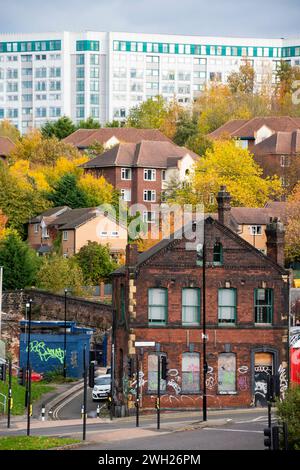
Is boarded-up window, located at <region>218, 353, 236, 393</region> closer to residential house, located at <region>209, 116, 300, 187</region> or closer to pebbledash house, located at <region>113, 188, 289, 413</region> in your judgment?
pebbledash house, located at <region>113, 188, 289, 413</region>

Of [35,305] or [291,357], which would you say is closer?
[291,357]

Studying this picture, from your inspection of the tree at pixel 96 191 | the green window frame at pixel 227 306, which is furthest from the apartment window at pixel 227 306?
the tree at pixel 96 191

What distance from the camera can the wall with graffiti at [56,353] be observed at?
114 m

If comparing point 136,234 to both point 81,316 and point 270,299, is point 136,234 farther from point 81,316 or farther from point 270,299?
point 270,299

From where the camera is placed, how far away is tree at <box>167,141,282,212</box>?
6422 inches

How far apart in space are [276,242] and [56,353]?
27.6m

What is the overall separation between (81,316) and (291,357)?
3928cm

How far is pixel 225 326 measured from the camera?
294 feet

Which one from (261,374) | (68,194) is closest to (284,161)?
(68,194)

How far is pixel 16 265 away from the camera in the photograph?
14288 centimetres

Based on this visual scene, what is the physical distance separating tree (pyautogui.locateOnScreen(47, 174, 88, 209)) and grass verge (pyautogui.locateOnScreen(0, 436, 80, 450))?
10218 cm

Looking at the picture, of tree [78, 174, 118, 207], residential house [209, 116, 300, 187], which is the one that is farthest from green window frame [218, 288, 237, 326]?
residential house [209, 116, 300, 187]
